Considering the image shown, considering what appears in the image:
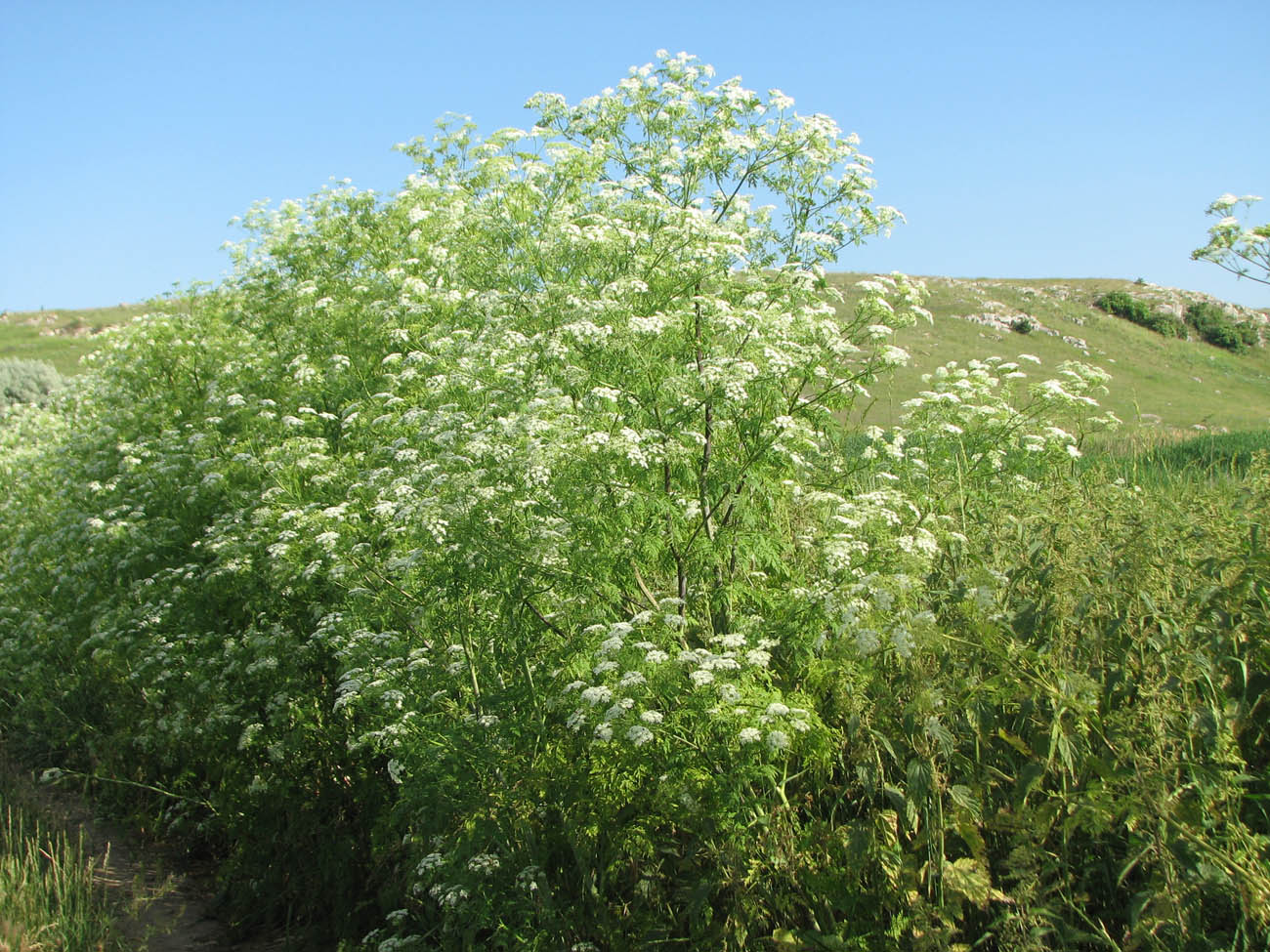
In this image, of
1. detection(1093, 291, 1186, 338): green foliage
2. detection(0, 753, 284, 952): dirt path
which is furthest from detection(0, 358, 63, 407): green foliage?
detection(1093, 291, 1186, 338): green foliage

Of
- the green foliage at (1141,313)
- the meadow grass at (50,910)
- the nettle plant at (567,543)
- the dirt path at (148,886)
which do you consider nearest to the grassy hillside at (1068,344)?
the green foliage at (1141,313)

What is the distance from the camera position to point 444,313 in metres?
7.53

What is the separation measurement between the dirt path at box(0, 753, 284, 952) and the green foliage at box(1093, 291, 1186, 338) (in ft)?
170

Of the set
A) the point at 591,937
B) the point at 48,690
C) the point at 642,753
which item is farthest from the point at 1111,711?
the point at 48,690

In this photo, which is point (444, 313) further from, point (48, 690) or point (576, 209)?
point (48, 690)

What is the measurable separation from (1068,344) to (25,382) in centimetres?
4160

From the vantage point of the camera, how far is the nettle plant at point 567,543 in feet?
14.7

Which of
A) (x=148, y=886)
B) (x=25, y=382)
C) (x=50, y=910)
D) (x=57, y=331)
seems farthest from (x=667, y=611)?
(x=57, y=331)

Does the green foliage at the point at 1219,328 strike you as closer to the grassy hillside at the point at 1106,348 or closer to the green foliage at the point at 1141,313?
the grassy hillside at the point at 1106,348

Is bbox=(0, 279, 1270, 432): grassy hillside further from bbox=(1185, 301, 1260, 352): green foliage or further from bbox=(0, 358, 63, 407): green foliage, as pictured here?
bbox=(0, 358, 63, 407): green foliage

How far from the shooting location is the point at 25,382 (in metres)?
28.5

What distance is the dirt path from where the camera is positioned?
6945 millimetres

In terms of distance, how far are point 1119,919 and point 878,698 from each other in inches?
51.1

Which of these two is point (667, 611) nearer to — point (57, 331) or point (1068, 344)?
point (1068, 344)
